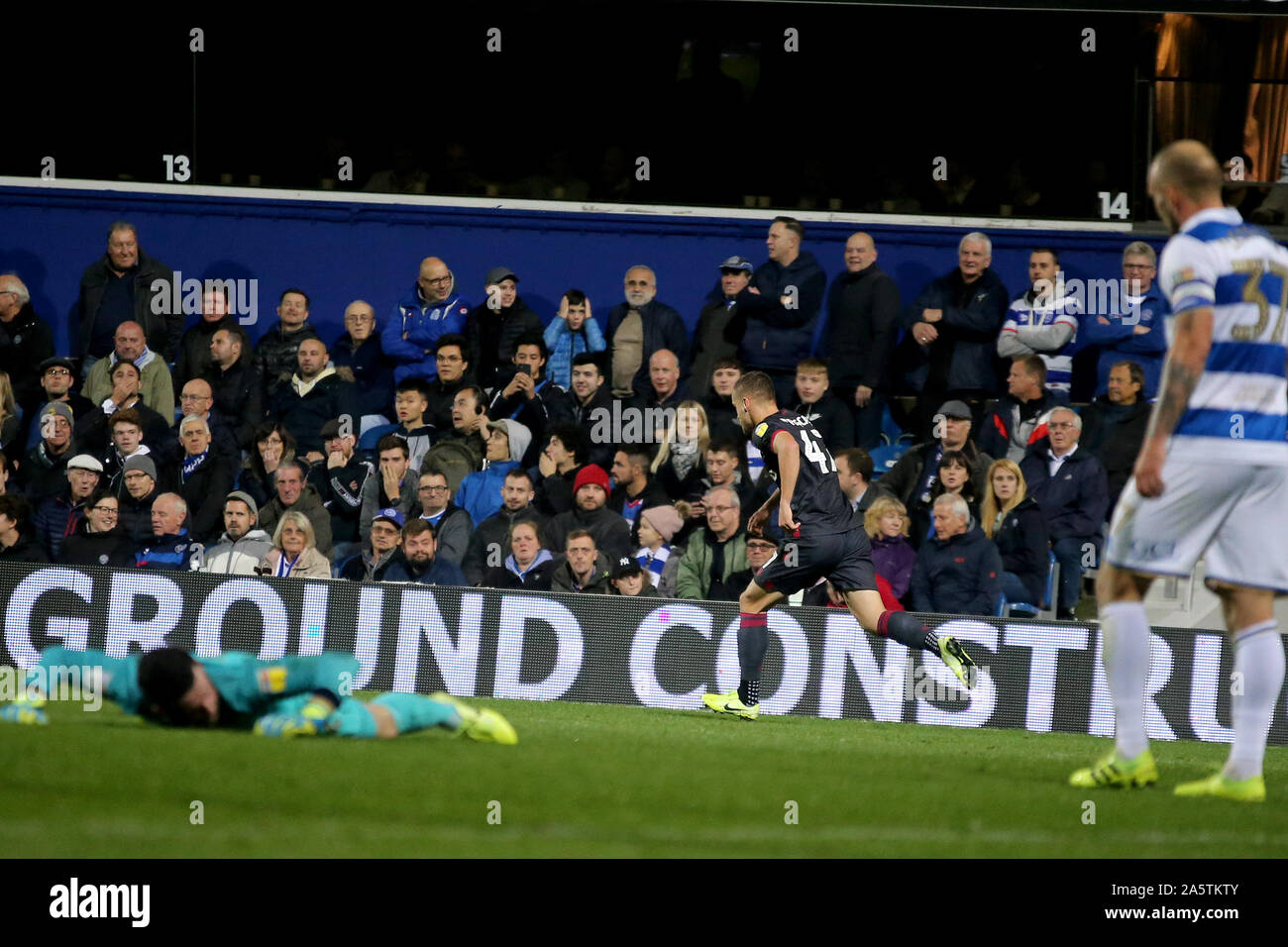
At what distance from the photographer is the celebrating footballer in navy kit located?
903cm

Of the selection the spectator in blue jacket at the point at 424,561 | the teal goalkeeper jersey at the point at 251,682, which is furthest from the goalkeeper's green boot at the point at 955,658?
the teal goalkeeper jersey at the point at 251,682

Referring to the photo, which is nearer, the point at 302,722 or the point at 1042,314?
the point at 302,722

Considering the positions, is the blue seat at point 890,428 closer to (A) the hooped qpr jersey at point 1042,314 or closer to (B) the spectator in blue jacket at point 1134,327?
(A) the hooped qpr jersey at point 1042,314

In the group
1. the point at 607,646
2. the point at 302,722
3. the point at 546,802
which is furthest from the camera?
the point at 607,646

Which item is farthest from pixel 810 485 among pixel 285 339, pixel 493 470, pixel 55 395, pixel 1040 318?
pixel 55 395

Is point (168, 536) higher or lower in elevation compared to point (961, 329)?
lower

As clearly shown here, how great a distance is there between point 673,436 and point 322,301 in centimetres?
376

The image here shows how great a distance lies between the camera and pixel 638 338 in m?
12.3

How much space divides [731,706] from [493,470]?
2978 mm

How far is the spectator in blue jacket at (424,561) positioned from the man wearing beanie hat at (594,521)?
0.66 meters

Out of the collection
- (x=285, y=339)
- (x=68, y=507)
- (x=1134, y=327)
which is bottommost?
(x=68, y=507)

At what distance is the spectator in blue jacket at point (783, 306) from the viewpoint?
1205 cm

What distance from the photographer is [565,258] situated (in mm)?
13805

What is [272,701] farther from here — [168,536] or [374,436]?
[374,436]
